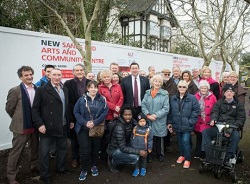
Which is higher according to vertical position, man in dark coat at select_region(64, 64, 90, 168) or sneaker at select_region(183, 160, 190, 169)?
man in dark coat at select_region(64, 64, 90, 168)

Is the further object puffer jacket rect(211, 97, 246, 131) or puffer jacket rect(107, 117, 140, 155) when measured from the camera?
puffer jacket rect(211, 97, 246, 131)

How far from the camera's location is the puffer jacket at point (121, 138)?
4453 mm

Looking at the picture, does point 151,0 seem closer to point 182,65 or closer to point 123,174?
point 123,174

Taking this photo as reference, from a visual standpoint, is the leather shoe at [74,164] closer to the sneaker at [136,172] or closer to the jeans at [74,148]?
the jeans at [74,148]

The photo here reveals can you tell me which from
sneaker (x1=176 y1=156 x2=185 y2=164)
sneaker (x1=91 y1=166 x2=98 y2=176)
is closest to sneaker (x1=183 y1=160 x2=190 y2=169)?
sneaker (x1=176 y1=156 x2=185 y2=164)

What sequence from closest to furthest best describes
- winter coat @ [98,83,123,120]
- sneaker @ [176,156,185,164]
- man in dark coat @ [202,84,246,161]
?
man in dark coat @ [202,84,246,161], winter coat @ [98,83,123,120], sneaker @ [176,156,185,164]

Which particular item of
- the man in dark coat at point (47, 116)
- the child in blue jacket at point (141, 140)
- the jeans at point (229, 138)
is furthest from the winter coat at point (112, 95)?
the jeans at point (229, 138)

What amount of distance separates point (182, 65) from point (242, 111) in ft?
32.9

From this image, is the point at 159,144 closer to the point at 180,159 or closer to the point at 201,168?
the point at 180,159

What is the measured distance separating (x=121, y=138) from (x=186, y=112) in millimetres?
1457

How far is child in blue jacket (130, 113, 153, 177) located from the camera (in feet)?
14.9

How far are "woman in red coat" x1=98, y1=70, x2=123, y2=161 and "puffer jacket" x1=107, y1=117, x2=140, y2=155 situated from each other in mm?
324

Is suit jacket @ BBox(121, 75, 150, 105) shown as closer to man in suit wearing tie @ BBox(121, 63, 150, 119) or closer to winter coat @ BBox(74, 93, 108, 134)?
man in suit wearing tie @ BBox(121, 63, 150, 119)

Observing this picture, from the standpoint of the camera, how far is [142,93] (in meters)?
5.59
